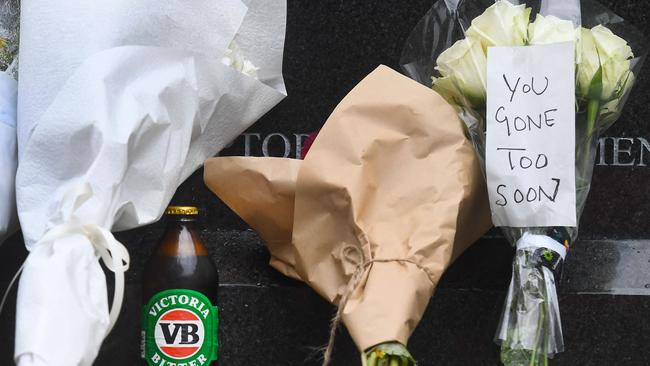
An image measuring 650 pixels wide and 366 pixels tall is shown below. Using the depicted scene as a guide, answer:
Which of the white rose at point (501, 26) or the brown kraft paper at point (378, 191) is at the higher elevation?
the white rose at point (501, 26)

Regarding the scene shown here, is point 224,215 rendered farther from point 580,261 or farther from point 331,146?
point 580,261

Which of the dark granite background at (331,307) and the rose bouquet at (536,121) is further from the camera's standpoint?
the dark granite background at (331,307)

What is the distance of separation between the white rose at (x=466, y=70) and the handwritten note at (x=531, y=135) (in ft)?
0.09

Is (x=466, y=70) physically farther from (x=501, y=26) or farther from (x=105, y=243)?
(x=105, y=243)

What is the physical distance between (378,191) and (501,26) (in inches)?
16.5

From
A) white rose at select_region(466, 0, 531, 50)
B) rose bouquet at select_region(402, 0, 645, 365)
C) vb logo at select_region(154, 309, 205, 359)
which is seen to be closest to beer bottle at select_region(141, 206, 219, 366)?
vb logo at select_region(154, 309, 205, 359)

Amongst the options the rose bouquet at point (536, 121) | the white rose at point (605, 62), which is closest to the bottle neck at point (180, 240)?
the rose bouquet at point (536, 121)

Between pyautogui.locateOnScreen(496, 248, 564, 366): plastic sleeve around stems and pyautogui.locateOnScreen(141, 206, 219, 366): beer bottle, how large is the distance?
0.58 metres

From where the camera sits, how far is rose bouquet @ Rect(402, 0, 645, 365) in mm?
2150

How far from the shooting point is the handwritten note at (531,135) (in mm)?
2160

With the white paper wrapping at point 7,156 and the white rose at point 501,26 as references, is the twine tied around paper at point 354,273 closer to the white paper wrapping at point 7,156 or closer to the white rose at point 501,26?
the white rose at point 501,26

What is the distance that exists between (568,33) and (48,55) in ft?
3.44

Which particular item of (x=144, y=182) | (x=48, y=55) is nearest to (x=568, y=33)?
(x=144, y=182)

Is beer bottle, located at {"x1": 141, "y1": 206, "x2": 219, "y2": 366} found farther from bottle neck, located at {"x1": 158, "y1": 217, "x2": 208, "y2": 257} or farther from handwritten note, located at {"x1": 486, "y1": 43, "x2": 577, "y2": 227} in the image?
handwritten note, located at {"x1": 486, "y1": 43, "x2": 577, "y2": 227}
